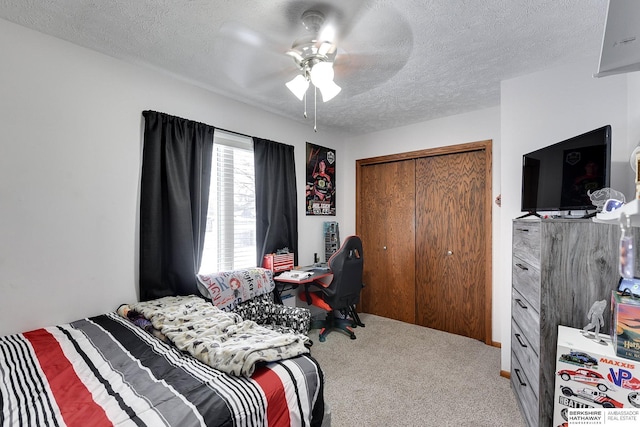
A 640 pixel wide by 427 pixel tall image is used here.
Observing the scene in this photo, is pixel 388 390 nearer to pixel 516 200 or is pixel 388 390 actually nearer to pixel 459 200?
pixel 516 200

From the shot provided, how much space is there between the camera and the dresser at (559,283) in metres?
1.49

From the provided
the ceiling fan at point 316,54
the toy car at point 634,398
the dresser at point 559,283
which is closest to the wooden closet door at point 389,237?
the dresser at point 559,283

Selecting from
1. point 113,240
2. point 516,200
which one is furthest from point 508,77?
point 113,240

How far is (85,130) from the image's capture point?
1954 millimetres

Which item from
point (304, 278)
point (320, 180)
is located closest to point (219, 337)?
point (304, 278)

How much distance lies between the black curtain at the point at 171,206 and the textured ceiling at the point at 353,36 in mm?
497

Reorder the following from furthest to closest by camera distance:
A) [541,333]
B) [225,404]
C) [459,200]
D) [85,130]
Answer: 1. [459,200]
2. [85,130]
3. [541,333]
4. [225,404]

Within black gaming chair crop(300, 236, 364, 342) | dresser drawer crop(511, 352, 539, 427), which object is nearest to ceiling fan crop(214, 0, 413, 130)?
black gaming chair crop(300, 236, 364, 342)

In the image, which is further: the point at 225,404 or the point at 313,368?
the point at 313,368

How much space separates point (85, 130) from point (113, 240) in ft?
2.52

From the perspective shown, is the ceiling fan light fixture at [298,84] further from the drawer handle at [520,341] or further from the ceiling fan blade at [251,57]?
the drawer handle at [520,341]

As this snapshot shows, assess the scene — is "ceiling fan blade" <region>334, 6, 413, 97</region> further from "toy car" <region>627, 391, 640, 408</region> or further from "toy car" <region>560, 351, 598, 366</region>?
"toy car" <region>627, 391, 640, 408</region>

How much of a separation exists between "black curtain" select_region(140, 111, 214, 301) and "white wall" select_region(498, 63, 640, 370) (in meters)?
2.60

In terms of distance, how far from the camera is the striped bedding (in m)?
1.06
